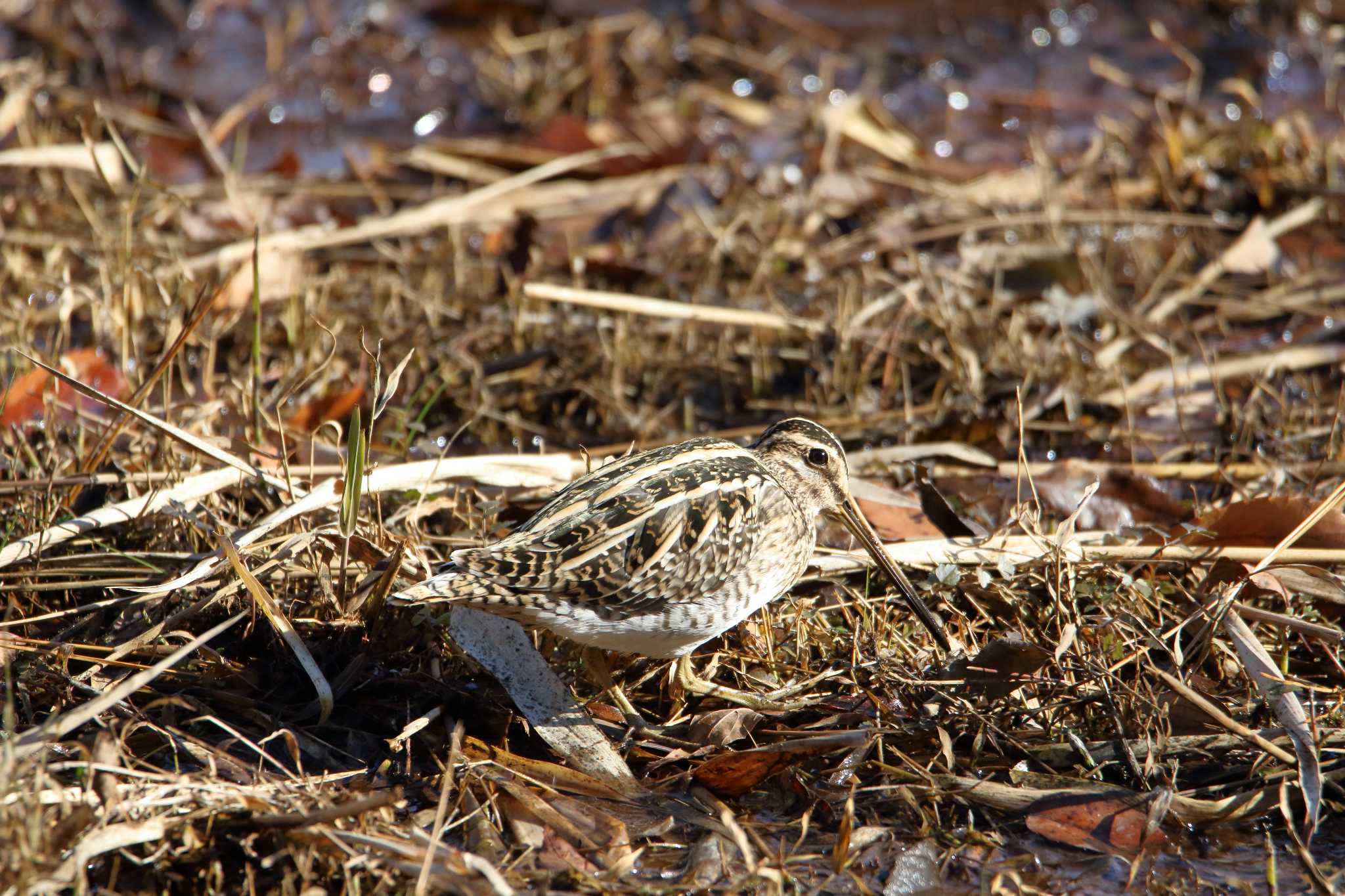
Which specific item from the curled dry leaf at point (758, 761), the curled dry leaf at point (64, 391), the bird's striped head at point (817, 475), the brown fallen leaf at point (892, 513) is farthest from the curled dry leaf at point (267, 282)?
the curled dry leaf at point (758, 761)

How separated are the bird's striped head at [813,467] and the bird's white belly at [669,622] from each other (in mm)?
481

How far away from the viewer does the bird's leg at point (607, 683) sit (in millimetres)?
3617

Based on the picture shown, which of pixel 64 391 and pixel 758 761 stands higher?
pixel 64 391

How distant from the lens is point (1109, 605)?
3.93 m

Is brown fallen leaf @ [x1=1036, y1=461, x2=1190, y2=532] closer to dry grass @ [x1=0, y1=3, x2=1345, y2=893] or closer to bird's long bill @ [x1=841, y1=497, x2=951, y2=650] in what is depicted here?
dry grass @ [x1=0, y1=3, x2=1345, y2=893]

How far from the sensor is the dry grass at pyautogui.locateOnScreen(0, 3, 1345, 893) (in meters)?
3.26

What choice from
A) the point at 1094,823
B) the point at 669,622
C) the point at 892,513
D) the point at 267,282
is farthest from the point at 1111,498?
the point at 267,282

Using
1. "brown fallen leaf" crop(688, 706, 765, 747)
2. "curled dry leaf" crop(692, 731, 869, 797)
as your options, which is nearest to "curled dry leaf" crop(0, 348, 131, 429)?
"brown fallen leaf" crop(688, 706, 765, 747)

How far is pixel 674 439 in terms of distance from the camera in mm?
4984

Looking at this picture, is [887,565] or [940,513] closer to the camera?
[887,565]

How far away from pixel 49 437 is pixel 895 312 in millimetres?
3202

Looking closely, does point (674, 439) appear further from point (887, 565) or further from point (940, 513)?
point (887, 565)

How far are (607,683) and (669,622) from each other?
363 mm

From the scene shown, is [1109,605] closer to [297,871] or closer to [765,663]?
[765,663]
